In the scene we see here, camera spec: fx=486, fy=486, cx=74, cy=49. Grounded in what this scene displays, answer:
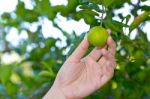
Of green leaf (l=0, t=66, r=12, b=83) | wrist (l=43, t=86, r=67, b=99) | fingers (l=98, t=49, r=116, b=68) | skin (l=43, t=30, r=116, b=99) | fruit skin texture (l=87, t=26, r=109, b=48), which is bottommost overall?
green leaf (l=0, t=66, r=12, b=83)

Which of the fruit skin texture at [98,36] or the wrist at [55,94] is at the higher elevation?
the fruit skin texture at [98,36]

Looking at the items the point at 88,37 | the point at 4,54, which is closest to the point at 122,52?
the point at 88,37

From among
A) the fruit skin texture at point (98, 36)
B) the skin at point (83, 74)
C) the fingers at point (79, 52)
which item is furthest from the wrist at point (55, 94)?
the fruit skin texture at point (98, 36)

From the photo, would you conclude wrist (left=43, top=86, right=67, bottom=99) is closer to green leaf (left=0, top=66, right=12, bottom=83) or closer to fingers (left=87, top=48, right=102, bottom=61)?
fingers (left=87, top=48, right=102, bottom=61)

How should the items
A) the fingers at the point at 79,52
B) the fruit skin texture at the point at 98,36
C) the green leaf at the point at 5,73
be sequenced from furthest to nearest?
the green leaf at the point at 5,73 → the fingers at the point at 79,52 → the fruit skin texture at the point at 98,36

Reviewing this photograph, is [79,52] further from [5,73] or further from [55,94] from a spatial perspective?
[5,73]

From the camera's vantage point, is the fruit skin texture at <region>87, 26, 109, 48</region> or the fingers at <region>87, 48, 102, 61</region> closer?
the fruit skin texture at <region>87, 26, 109, 48</region>

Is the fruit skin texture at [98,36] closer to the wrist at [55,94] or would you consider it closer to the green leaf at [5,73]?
the wrist at [55,94]

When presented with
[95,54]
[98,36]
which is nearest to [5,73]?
[95,54]

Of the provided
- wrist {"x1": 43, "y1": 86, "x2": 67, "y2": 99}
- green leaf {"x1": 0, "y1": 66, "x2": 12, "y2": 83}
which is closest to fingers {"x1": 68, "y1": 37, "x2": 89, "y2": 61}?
wrist {"x1": 43, "y1": 86, "x2": 67, "y2": 99}

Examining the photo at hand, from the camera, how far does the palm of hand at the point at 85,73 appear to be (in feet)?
4.81

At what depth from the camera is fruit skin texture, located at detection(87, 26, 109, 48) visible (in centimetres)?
133

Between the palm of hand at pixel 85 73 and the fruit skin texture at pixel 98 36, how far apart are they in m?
0.09

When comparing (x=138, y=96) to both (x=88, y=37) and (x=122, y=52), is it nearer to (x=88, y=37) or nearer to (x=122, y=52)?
(x=122, y=52)
